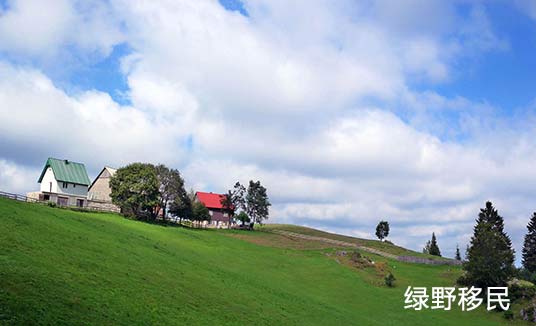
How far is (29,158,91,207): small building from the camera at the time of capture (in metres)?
105

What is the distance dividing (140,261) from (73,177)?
6840 centimetres

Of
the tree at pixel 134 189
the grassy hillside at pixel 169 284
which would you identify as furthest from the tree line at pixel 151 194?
the grassy hillside at pixel 169 284

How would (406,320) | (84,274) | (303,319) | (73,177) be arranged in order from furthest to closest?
1. (73,177)
2. (406,320)
3. (303,319)
4. (84,274)

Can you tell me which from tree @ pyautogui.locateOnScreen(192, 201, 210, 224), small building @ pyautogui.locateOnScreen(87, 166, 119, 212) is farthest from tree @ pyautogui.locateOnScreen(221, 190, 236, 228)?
small building @ pyautogui.locateOnScreen(87, 166, 119, 212)

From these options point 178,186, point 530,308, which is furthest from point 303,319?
point 178,186

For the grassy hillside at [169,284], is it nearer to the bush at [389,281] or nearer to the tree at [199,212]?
the bush at [389,281]

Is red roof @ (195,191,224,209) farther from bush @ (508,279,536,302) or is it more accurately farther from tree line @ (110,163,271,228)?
bush @ (508,279,536,302)

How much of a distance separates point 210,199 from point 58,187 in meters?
68.2

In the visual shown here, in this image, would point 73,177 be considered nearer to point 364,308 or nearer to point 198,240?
point 198,240

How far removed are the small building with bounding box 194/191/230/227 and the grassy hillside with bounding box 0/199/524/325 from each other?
76.6 m

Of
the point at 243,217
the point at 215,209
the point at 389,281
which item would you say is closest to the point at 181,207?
the point at 243,217

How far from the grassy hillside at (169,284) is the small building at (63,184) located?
32699 millimetres

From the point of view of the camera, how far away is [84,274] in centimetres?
3381

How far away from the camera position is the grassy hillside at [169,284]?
1070 inches
